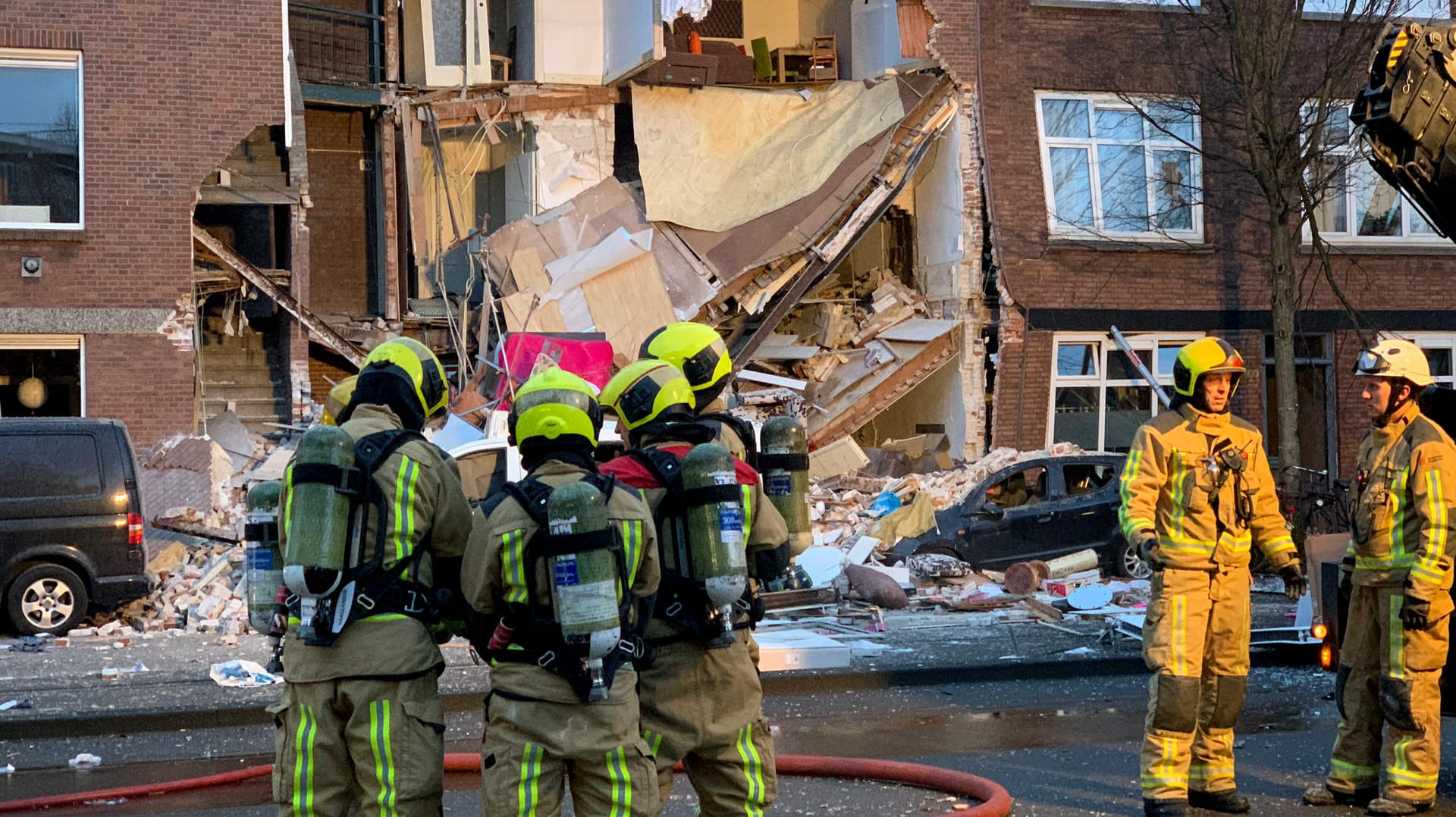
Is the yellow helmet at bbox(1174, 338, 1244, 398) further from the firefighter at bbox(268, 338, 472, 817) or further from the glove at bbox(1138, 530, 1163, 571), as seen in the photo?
the firefighter at bbox(268, 338, 472, 817)

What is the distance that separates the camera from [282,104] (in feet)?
59.2

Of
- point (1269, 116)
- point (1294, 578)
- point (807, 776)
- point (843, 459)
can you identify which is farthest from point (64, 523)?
point (1269, 116)

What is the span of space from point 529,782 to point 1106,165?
17448mm

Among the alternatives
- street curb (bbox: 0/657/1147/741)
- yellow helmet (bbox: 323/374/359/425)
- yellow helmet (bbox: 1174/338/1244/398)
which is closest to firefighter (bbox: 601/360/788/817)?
yellow helmet (bbox: 323/374/359/425)

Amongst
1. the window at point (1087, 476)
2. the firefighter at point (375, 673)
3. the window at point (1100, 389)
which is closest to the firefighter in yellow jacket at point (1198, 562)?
the firefighter at point (375, 673)

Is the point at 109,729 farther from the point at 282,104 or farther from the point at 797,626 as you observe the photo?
the point at 282,104

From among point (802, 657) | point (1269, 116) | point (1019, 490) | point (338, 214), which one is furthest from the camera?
point (338, 214)

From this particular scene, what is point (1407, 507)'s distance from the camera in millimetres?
6898

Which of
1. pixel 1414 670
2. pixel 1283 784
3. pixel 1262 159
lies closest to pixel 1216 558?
pixel 1414 670

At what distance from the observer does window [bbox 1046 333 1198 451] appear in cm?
2069

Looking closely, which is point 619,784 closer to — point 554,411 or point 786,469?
point 554,411

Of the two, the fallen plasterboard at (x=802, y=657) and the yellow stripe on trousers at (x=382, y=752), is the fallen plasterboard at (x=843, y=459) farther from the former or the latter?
the yellow stripe on trousers at (x=382, y=752)

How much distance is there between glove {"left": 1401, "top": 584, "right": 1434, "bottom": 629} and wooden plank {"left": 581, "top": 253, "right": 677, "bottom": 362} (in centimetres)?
1334

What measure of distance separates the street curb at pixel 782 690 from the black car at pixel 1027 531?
4355 mm
